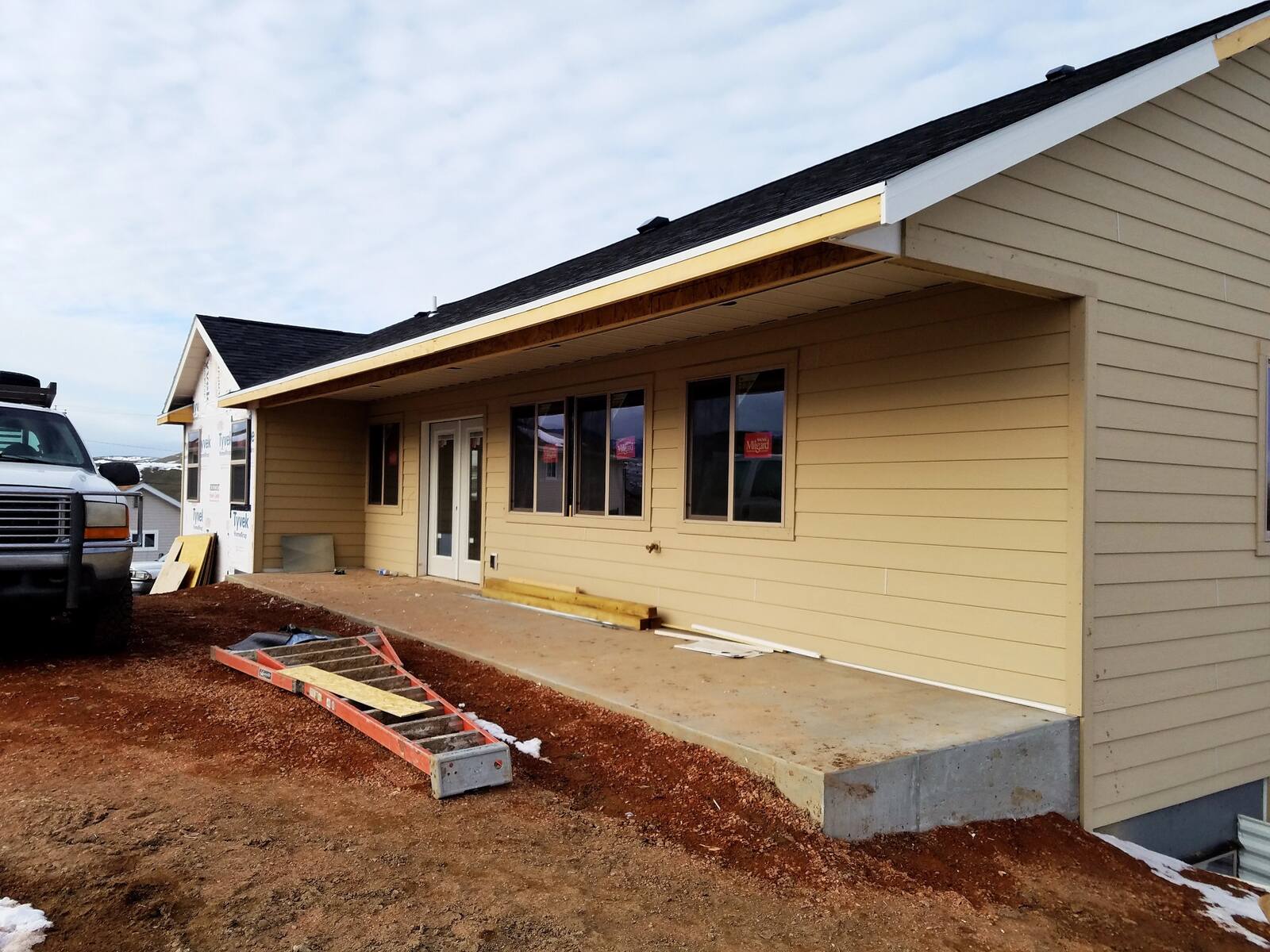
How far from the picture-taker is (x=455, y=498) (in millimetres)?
11359

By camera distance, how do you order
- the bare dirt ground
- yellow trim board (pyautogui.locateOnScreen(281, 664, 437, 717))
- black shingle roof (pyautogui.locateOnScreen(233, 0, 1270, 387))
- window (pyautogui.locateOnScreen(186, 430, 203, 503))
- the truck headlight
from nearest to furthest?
the bare dirt ground, black shingle roof (pyautogui.locateOnScreen(233, 0, 1270, 387)), yellow trim board (pyautogui.locateOnScreen(281, 664, 437, 717)), the truck headlight, window (pyautogui.locateOnScreen(186, 430, 203, 503))

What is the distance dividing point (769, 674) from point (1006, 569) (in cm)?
166

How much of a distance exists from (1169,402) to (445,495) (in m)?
8.86

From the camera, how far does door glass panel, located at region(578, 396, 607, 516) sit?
28.3 ft

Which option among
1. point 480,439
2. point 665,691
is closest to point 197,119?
point 480,439

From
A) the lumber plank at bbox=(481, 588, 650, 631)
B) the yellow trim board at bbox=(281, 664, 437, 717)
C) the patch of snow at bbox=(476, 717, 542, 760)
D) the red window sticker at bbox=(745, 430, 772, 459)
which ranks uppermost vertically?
the red window sticker at bbox=(745, 430, 772, 459)

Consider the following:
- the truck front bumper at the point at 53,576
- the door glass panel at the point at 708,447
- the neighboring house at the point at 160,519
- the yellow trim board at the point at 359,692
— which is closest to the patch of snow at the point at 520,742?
the yellow trim board at the point at 359,692

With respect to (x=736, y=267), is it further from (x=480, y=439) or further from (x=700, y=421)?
(x=480, y=439)

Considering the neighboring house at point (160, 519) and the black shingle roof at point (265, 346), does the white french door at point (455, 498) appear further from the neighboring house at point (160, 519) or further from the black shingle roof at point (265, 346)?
the neighboring house at point (160, 519)

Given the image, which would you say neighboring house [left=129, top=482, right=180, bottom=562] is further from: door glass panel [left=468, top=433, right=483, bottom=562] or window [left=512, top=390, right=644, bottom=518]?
window [left=512, top=390, right=644, bottom=518]

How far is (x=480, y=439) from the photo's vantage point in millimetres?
10859

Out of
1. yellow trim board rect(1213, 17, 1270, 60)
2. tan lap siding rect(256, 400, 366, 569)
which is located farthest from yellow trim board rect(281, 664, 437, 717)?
tan lap siding rect(256, 400, 366, 569)

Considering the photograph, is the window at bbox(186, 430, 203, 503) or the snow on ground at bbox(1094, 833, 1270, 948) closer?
the snow on ground at bbox(1094, 833, 1270, 948)

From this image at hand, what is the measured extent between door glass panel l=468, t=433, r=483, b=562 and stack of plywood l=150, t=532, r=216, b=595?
6.01 m
